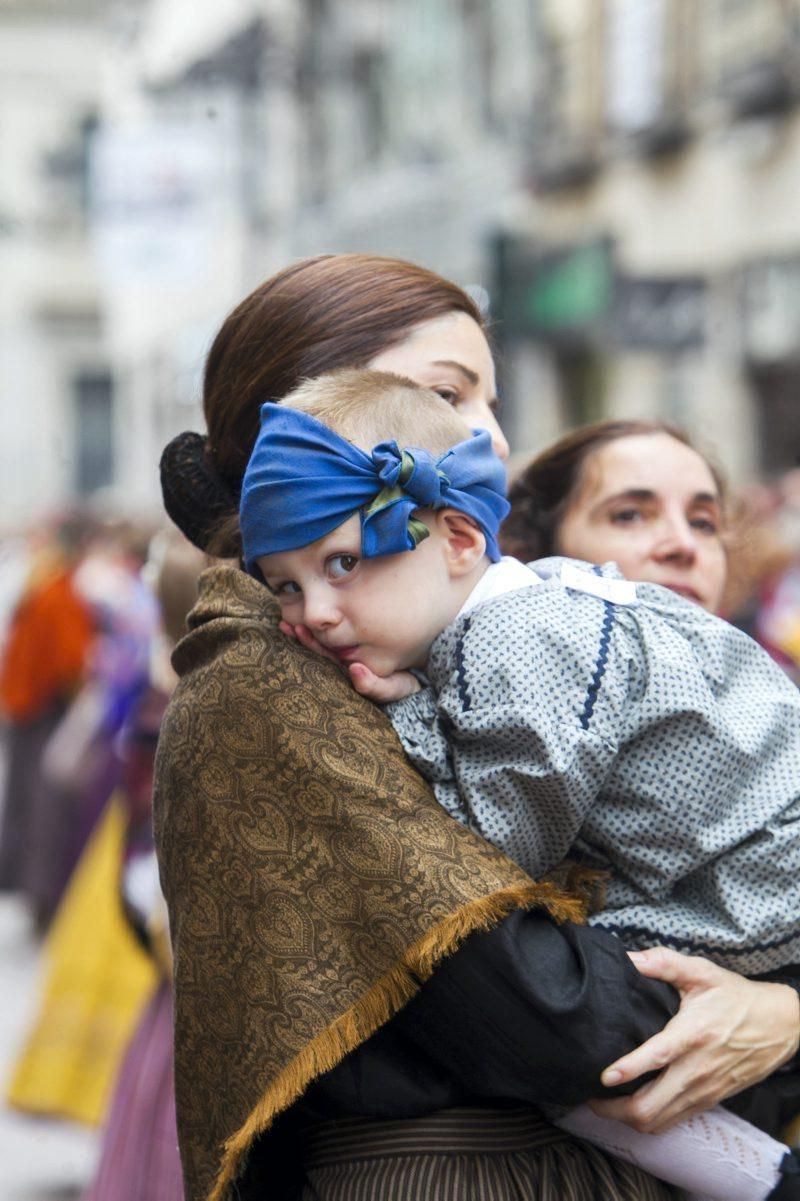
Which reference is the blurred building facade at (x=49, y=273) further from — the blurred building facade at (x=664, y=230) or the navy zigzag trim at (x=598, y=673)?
the navy zigzag trim at (x=598, y=673)

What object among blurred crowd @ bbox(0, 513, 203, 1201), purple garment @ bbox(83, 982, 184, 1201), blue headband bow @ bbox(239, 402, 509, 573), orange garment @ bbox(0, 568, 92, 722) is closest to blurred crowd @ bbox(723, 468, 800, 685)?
blurred crowd @ bbox(0, 513, 203, 1201)

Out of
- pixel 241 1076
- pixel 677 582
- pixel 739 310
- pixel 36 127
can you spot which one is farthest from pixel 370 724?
pixel 36 127

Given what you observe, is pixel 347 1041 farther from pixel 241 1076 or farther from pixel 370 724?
pixel 370 724

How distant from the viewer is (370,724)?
2.15 metres

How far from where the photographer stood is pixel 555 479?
3119mm

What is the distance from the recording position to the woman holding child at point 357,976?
208 centimetres

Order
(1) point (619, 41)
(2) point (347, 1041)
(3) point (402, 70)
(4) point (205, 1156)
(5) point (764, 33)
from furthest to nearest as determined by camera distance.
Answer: (3) point (402, 70)
(1) point (619, 41)
(5) point (764, 33)
(4) point (205, 1156)
(2) point (347, 1041)

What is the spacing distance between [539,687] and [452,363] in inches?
20.0

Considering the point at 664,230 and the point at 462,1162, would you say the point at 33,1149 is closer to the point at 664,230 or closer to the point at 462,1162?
the point at 462,1162

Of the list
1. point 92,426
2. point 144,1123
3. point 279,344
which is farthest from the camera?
point 92,426

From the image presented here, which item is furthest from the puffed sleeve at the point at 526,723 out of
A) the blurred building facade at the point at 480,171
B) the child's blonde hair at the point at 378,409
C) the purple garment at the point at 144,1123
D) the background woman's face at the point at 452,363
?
the blurred building facade at the point at 480,171

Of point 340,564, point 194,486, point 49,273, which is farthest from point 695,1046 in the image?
point 49,273

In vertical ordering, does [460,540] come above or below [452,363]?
below

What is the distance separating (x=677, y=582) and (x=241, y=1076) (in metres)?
1.13
